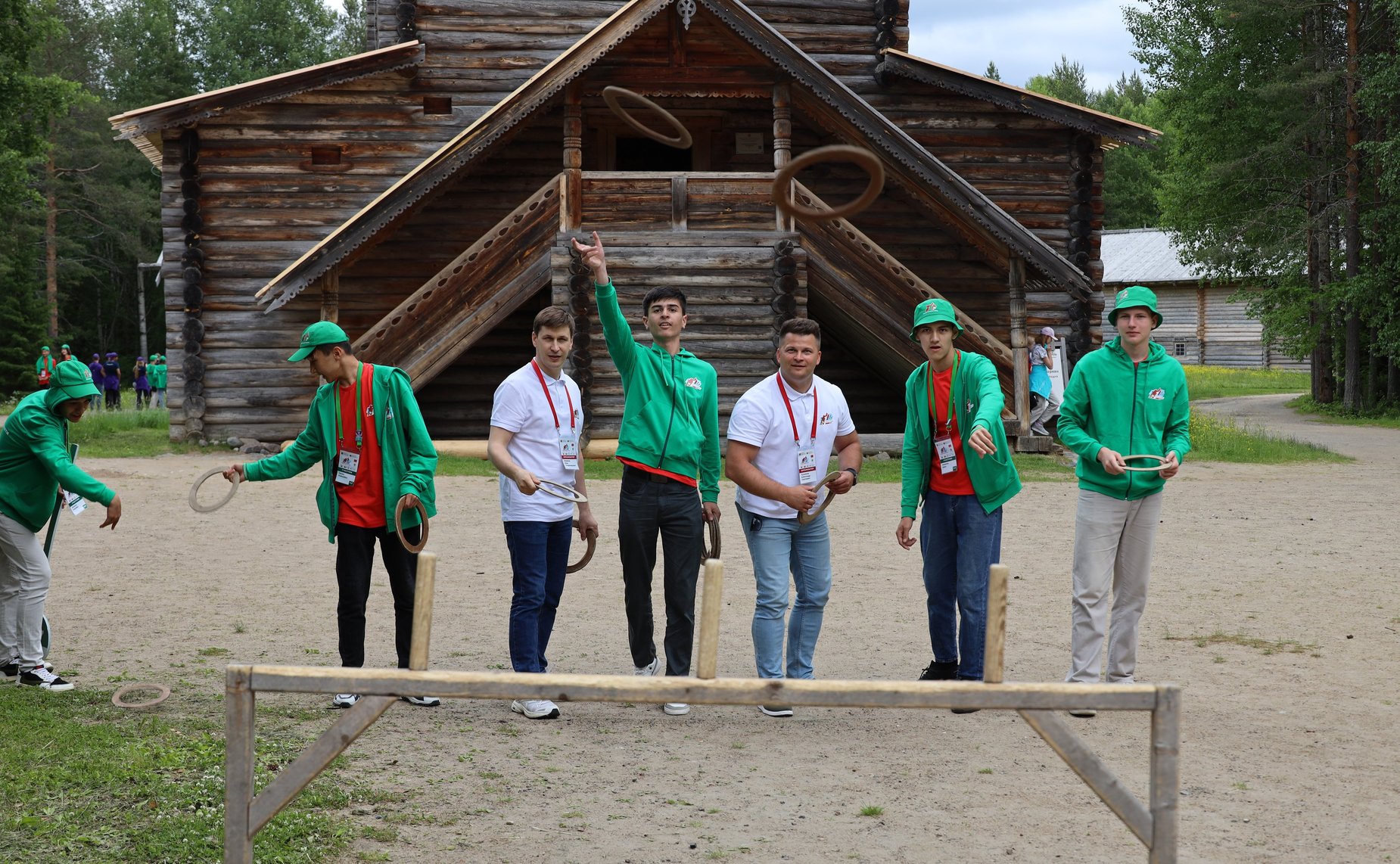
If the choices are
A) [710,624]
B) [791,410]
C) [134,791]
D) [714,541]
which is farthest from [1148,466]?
[134,791]

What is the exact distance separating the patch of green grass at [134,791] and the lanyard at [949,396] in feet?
10.5

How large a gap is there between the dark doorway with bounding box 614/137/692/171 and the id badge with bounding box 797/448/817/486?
1447cm

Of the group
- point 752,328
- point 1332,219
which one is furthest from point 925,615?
point 1332,219

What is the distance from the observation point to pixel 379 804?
4.84 metres

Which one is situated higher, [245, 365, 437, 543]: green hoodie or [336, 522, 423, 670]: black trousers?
Result: [245, 365, 437, 543]: green hoodie

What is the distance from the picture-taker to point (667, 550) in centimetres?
636

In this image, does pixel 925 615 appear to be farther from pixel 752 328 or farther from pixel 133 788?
pixel 752 328

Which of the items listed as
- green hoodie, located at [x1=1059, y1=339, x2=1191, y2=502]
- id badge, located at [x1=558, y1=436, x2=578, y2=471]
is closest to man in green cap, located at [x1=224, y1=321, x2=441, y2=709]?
id badge, located at [x1=558, y1=436, x2=578, y2=471]

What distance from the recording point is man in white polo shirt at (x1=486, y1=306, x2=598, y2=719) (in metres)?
6.07

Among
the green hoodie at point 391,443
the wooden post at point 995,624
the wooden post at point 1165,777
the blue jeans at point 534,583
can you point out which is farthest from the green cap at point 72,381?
the wooden post at point 1165,777

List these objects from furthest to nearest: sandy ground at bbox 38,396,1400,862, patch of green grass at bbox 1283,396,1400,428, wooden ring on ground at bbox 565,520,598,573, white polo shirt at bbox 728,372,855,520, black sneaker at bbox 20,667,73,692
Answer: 1. patch of green grass at bbox 1283,396,1400,428
2. wooden ring on ground at bbox 565,520,598,573
3. black sneaker at bbox 20,667,73,692
4. white polo shirt at bbox 728,372,855,520
5. sandy ground at bbox 38,396,1400,862

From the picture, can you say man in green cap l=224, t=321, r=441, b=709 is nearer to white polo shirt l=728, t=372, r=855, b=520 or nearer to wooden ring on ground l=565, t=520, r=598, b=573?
wooden ring on ground l=565, t=520, r=598, b=573

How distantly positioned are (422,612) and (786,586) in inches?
107

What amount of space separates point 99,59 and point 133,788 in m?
59.8
